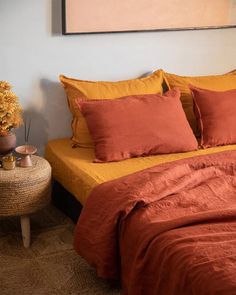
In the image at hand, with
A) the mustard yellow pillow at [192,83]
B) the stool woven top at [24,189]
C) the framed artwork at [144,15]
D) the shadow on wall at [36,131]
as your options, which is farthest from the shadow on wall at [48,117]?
the mustard yellow pillow at [192,83]

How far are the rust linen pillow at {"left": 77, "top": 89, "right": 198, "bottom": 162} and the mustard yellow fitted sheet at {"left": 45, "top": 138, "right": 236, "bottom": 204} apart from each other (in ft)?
0.17

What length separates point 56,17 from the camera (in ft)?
9.33

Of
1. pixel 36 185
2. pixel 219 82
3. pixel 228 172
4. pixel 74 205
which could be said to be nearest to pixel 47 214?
pixel 74 205

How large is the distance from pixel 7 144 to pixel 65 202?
55 cm

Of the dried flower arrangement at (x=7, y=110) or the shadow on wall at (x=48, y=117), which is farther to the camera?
the shadow on wall at (x=48, y=117)

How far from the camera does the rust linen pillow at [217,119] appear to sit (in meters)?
2.91

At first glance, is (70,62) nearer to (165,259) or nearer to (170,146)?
(170,146)

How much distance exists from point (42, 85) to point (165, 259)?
155 centimetres

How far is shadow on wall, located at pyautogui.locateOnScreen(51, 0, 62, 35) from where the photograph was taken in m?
2.82

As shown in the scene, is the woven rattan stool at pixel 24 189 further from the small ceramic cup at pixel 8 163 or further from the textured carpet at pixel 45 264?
the textured carpet at pixel 45 264

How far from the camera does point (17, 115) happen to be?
8.62ft

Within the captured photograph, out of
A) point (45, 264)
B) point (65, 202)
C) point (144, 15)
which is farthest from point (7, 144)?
point (144, 15)

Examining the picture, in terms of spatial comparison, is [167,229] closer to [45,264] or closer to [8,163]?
[45,264]

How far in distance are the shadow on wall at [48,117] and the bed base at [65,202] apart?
0.27 m
